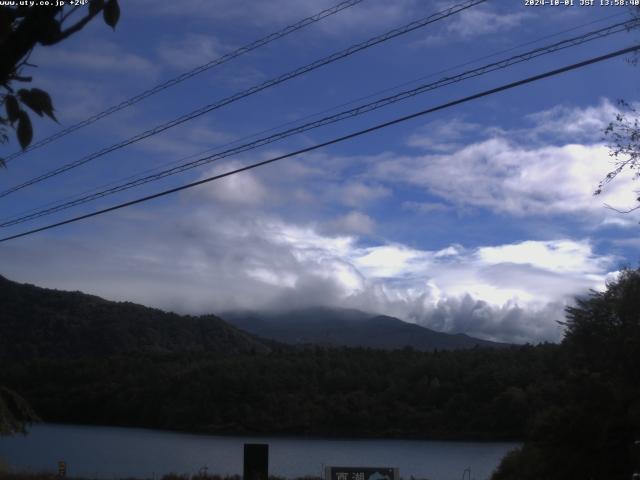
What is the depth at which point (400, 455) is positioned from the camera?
36.9m

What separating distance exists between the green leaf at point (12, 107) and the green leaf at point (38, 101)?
85mm

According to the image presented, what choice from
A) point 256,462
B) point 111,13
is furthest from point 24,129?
point 256,462

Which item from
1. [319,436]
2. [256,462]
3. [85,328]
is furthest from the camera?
[85,328]

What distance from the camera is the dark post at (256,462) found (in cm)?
1708

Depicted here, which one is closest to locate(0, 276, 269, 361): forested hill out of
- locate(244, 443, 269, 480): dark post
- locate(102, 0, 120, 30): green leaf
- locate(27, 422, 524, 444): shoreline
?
locate(27, 422, 524, 444): shoreline

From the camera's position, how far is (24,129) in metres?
3.29

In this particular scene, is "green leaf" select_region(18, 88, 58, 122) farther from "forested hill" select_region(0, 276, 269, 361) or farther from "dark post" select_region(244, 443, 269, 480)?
"forested hill" select_region(0, 276, 269, 361)

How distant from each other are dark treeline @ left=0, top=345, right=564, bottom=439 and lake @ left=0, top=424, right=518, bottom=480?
2.40 meters

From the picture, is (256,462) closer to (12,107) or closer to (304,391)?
(12,107)

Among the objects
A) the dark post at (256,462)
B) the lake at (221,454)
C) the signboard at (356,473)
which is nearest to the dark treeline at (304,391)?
the lake at (221,454)

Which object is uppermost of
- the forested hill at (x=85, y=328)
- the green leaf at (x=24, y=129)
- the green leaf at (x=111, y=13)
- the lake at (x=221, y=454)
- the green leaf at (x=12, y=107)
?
the forested hill at (x=85, y=328)

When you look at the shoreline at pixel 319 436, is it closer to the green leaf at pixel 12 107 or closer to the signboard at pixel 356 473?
the signboard at pixel 356 473

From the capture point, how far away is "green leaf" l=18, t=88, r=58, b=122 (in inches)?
125

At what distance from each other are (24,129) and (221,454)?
119 ft
